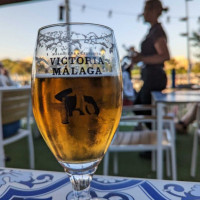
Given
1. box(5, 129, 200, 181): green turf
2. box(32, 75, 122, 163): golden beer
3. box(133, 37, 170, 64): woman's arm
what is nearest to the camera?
box(32, 75, 122, 163): golden beer

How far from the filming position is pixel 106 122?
0.82 feet

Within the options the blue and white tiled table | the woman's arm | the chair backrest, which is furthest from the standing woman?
the blue and white tiled table

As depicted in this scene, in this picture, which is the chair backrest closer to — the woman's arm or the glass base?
the woman's arm

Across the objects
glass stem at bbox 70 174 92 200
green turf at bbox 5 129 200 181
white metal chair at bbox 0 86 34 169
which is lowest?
green turf at bbox 5 129 200 181

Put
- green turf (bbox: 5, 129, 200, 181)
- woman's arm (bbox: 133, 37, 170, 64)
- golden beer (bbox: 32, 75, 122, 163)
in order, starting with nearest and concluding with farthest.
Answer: golden beer (bbox: 32, 75, 122, 163) → woman's arm (bbox: 133, 37, 170, 64) → green turf (bbox: 5, 129, 200, 181)

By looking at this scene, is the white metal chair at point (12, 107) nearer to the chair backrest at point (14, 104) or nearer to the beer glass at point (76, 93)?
the chair backrest at point (14, 104)

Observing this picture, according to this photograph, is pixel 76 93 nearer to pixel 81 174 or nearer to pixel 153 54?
pixel 81 174

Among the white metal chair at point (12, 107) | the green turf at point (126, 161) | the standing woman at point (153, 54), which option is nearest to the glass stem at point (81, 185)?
the white metal chair at point (12, 107)

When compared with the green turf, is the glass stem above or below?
above

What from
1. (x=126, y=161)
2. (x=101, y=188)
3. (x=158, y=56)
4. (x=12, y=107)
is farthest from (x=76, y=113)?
(x=126, y=161)

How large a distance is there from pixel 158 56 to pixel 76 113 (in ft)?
5.29

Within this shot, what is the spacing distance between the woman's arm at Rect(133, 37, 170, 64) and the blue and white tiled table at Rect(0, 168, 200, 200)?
1.44 m

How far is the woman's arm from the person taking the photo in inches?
68.4

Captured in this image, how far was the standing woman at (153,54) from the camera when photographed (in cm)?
176
